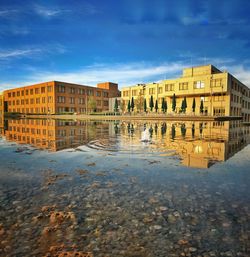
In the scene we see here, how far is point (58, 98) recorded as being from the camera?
251 feet

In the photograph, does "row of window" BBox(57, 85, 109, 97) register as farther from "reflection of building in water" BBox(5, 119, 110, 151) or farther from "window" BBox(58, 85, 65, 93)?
"reflection of building in water" BBox(5, 119, 110, 151)

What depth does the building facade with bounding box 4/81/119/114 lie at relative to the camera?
3007 inches

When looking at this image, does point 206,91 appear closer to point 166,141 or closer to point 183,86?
point 183,86

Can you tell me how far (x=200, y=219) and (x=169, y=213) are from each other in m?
0.53

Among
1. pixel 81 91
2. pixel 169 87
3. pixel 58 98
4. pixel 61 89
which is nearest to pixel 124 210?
pixel 169 87

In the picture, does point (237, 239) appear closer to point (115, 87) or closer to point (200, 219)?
point (200, 219)

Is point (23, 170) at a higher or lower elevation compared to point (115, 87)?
lower

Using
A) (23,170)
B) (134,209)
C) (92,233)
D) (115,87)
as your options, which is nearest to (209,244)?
(134,209)

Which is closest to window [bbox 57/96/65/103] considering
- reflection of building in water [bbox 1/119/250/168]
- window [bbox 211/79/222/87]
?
window [bbox 211/79/222/87]

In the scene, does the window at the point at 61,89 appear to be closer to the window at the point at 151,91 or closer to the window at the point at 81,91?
the window at the point at 81,91

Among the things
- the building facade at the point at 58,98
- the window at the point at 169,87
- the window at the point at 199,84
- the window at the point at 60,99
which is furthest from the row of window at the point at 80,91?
the window at the point at 199,84

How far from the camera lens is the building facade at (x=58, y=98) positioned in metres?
76.4

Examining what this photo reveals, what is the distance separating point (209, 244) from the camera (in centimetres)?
285

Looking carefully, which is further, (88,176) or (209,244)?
(88,176)
